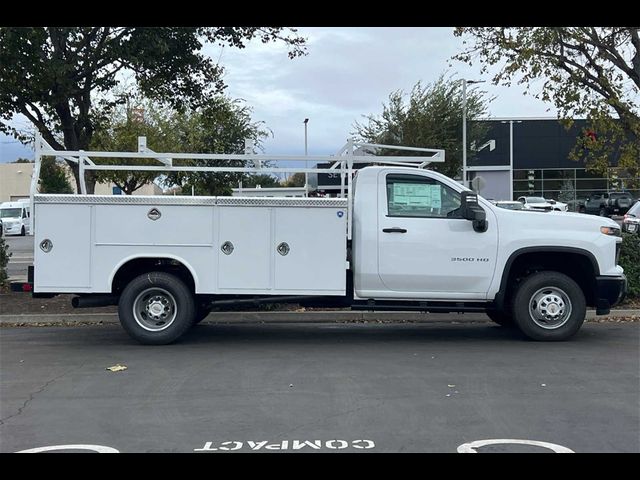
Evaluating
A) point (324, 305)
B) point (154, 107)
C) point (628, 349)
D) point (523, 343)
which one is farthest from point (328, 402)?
point (154, 107)

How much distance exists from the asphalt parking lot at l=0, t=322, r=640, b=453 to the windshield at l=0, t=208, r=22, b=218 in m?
33.7

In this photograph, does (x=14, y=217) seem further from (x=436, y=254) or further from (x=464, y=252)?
(x=464, y=252)

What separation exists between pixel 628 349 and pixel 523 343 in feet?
4.07

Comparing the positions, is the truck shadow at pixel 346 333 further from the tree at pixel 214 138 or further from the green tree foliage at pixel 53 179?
the green tree foliage at pixel 53 179

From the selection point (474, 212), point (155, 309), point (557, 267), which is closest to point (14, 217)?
point (155, 309)

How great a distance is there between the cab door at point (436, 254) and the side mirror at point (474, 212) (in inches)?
3.6

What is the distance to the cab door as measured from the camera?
350 inches

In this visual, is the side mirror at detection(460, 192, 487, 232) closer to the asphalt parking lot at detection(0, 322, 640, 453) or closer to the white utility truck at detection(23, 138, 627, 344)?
the white utility truck at detection(23, 138, 627, 344)

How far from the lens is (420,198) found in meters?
9.09

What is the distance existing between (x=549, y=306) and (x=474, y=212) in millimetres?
1573

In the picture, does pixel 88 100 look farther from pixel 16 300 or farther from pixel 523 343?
pixel 523 343

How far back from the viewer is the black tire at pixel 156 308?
8.79m

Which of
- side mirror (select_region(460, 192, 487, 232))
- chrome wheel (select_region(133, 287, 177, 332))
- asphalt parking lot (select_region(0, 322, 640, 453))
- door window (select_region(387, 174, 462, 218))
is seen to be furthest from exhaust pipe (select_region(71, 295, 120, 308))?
side mirror (select_region(460, 192, 487, 232))

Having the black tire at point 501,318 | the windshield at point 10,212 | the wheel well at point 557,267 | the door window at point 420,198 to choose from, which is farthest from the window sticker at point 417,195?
the windshield at point 10,212
